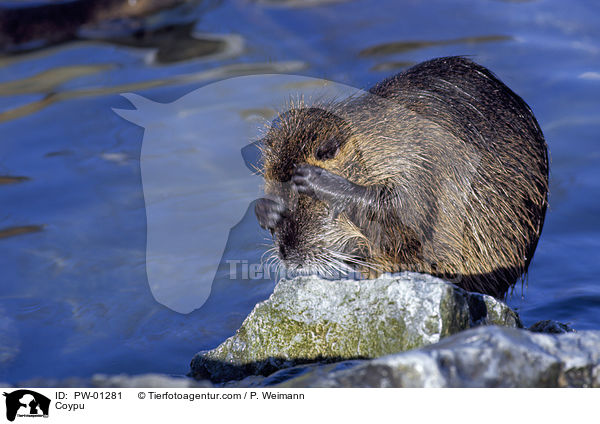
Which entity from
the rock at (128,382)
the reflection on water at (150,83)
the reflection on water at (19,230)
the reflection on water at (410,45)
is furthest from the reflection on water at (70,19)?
the rock at (128,382)

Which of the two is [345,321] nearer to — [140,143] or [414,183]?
[414,183]

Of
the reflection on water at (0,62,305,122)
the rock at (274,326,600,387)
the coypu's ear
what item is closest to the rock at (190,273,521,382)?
Result: the rock at (274,326,600,387)

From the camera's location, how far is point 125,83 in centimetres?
718

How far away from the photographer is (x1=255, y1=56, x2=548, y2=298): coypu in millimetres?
3754

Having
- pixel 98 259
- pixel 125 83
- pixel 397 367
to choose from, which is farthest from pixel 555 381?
pixel 125 83

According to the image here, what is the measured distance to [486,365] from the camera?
2.46 m

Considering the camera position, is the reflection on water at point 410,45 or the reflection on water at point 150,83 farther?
the reflection on water at point 410,45

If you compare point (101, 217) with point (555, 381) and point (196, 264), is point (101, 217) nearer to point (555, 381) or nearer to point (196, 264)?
point (196, 264)

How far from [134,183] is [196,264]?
1.24 meters
